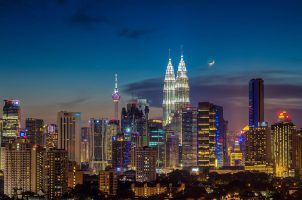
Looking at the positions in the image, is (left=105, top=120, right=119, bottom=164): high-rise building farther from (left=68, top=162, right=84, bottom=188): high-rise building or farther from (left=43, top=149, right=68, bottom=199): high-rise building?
(left=43, top=149, right=68, bottom=199): high-rise building

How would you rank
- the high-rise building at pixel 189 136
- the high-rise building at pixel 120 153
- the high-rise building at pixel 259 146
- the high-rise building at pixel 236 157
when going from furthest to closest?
1. the high-rise building at pixel 236 157
2. the high-rise building at pixel 189 136
3. the high-rise building at pixel 259 146
4. the high-rise building at pixel 120 153

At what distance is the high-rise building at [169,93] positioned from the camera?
46250 millimetres

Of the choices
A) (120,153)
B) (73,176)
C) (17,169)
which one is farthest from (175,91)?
(17,169)

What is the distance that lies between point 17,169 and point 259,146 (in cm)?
1504

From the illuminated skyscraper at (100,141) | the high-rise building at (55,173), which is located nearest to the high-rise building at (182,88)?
the illuminated skyscraper at (100,141)

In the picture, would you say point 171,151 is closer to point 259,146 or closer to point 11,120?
point 259,146

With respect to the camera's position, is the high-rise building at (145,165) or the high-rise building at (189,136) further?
the high-rise building at (189,136)

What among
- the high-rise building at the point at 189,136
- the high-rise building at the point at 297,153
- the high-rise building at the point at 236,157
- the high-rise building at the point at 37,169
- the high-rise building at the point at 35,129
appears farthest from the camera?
the high-rise building at the point at 236,157

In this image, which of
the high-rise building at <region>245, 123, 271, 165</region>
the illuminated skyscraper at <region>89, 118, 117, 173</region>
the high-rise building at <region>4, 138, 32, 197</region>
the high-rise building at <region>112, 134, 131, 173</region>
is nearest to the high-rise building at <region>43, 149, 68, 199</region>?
the high-rise building at <region>4, 138, 32, 197</region>

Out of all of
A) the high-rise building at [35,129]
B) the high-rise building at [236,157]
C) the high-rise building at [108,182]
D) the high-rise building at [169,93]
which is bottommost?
the high-rise building at [108,182]

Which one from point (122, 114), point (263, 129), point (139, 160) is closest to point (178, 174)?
point (139, 160)

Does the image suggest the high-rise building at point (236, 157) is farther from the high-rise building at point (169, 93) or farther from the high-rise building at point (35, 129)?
the high-rise building at point (35, 129)

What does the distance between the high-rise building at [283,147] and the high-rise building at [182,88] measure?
7.77 m

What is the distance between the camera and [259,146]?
40156 millimetres
